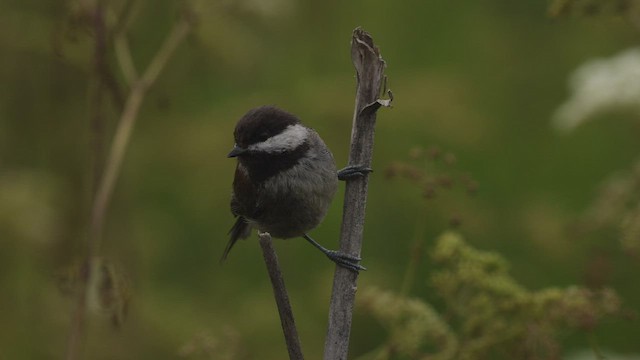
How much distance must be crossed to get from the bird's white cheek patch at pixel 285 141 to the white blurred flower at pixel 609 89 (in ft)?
2.71

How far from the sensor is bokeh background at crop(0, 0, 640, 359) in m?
3.35

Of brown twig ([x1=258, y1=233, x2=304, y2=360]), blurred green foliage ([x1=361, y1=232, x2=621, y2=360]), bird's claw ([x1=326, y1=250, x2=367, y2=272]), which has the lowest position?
brown twig ([x1=258, y1=233, x2=304, y2=360])

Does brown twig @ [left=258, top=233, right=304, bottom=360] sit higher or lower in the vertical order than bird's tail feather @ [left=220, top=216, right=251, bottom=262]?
lower

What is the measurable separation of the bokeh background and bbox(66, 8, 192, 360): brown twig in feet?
0.29

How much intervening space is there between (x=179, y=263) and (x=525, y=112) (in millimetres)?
1844

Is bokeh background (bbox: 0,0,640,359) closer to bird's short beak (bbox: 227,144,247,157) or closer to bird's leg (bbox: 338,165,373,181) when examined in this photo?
bird's leg (bbox: 338,165,373,181)

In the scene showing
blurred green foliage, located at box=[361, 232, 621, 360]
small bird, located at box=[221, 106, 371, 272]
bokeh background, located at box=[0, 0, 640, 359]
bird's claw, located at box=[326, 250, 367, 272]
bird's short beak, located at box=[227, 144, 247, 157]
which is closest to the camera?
bird's claw, located at box=[326, 250, 367, 272]

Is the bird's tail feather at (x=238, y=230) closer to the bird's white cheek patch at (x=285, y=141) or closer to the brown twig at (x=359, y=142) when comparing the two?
the bird's white cheek patch at (x=285, y=141)

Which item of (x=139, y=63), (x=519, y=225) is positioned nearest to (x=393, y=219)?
(x=519, y=225)

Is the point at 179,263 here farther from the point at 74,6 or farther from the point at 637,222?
the point at 637,222

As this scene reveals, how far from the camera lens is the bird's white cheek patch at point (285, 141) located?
9.89ft

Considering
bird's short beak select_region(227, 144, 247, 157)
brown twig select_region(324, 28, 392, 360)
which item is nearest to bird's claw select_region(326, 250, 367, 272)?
brown twig select_region(324, 28, 392, 360)

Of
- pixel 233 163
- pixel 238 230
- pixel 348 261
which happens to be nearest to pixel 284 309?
pixel 348 261

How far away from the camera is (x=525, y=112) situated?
4766 mm
